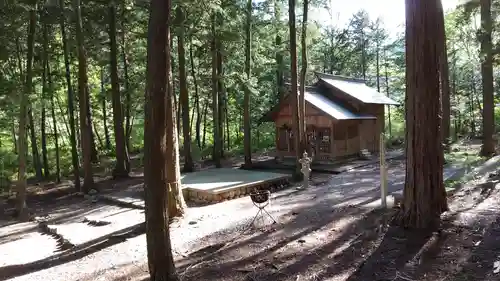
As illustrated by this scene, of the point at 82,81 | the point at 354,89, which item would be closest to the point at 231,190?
the point at 82,81

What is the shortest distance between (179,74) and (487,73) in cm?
1292

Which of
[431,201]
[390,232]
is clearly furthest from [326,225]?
[431,201]

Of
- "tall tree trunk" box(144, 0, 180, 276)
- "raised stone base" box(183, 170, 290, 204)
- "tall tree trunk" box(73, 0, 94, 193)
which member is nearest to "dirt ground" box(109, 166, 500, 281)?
"tall tree trunk" box(144, 0, 180, 276)

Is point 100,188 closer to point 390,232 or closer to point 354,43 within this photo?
point 390,232

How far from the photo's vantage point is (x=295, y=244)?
6.34 metres

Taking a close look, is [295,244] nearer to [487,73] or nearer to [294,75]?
[294,75]

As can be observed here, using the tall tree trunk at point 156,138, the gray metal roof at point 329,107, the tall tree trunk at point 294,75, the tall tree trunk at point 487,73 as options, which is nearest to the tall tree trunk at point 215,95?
the tall tree trunk at point 294,75

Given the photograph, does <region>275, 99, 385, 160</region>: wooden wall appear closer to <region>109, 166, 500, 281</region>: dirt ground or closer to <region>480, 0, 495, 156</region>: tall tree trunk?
<region>480, 0, 495, 156</region>: tall tree trunk

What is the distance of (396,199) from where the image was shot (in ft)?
25.7

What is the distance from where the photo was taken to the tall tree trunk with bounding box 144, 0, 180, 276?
15.9ft

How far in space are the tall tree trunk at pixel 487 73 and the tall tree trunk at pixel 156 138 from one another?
13.2 metres

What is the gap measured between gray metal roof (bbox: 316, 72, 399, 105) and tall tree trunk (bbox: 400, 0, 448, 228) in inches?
591

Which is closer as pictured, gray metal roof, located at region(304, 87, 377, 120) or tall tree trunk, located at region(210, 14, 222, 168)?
tall tree trunk, located at region(210, 14, 222, 168)

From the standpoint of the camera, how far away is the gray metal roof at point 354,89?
851 inches
